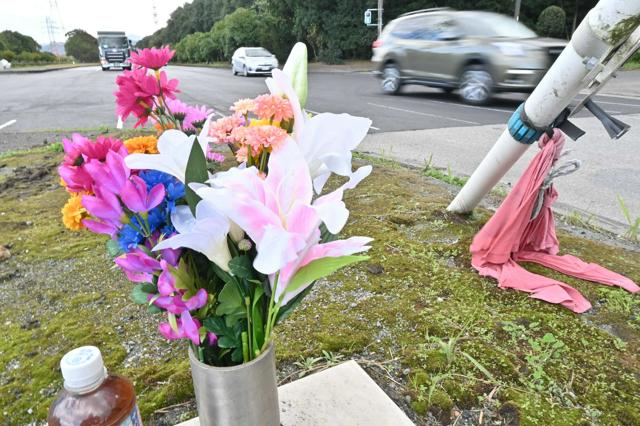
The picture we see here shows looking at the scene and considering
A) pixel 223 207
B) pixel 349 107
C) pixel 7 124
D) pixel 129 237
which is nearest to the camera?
pixel 223 207

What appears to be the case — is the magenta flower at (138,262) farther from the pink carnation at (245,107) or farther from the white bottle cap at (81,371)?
the pink carnation at (245,107)

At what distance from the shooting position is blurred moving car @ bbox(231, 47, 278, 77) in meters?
19.7

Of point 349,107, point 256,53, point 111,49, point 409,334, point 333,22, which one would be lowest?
point 409,334

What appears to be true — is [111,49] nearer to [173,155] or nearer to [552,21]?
[552,21]

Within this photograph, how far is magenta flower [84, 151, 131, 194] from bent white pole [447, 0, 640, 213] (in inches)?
83.5

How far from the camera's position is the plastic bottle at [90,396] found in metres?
0.74

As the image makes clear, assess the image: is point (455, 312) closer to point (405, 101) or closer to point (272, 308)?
point (272, 308)

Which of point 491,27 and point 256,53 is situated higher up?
point 491,27

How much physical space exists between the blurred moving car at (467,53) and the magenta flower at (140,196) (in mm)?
9355

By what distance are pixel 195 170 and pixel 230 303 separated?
0.80 ft

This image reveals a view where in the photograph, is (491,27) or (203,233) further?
(491,27)

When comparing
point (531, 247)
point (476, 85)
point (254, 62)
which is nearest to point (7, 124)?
point (531, 247)

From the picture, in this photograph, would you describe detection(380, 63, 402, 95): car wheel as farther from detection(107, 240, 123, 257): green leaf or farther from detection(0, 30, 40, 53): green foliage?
detection(0, 30, 40, 53): green foliage

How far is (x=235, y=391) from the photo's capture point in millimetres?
827
